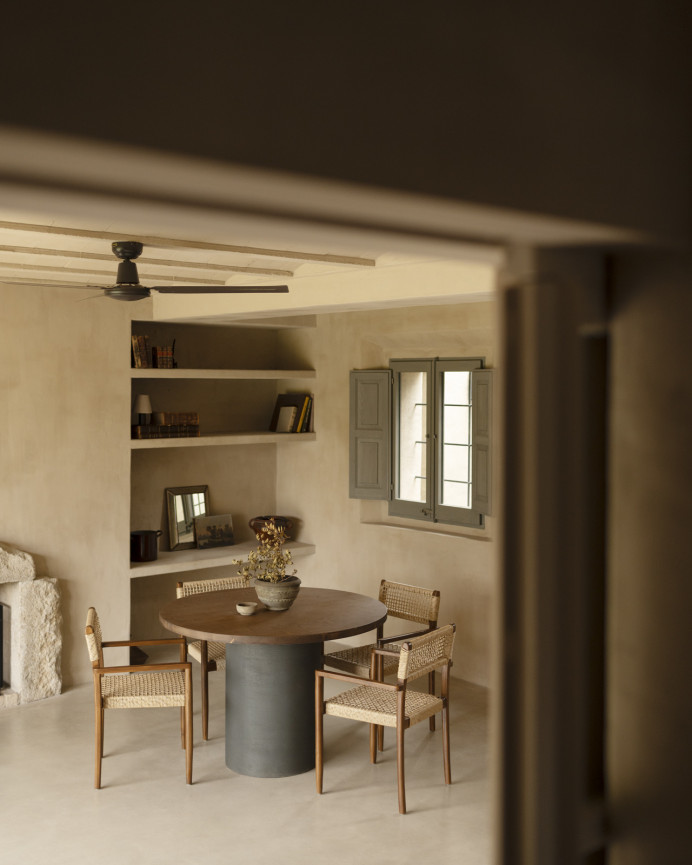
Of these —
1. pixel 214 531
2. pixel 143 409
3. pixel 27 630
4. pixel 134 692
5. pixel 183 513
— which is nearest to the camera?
pixel 134 692

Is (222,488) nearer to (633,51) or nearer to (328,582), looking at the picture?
(328,582)

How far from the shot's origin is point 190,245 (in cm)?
419

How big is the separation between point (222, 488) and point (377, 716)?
364 cm

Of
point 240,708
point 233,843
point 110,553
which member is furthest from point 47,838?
point 110,553

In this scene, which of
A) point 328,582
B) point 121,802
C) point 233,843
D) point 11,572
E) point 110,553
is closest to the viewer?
point 233,843

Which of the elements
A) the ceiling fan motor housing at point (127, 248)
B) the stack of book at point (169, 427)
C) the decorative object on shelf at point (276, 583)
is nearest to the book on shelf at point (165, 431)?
the stack of book at point (169, 427)

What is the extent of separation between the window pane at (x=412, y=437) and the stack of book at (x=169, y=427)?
169cm

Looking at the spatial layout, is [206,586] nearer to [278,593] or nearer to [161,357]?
[278,593]

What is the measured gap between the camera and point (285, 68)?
2.90 feet

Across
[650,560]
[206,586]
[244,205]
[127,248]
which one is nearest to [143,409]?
[206,586]

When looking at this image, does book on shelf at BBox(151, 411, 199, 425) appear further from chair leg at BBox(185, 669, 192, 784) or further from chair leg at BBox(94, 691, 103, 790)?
chair leg at BBox(94, 691, 103, 790)

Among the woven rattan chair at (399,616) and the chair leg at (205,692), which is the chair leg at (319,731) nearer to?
the woven rattan chair at (399,616)

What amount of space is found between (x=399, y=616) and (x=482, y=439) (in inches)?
57.6

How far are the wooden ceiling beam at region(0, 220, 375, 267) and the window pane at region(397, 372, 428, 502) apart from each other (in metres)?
2.31
